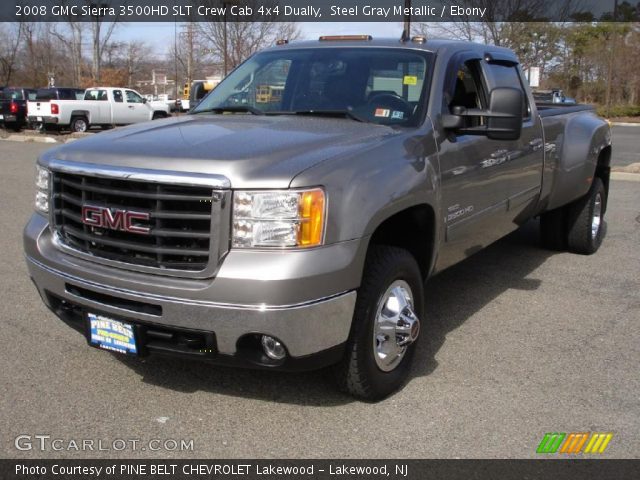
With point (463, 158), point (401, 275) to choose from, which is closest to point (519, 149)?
point (463, 158)

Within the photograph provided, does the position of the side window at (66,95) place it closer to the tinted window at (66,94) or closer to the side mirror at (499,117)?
the tinted window at (66,94)

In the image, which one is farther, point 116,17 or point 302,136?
point 116,17

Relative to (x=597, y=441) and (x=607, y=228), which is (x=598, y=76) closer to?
(x=607, y=228)

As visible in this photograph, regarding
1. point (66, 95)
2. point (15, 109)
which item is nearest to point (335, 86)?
point (66, 95)

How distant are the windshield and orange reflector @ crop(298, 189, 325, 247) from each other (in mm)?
1155

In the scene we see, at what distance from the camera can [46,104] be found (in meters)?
24.2

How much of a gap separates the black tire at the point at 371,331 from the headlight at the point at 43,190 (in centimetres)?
176

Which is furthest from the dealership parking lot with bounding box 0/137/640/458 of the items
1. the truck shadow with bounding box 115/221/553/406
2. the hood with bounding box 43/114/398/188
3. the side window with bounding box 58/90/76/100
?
the side window with bounding box 58/90/76/100

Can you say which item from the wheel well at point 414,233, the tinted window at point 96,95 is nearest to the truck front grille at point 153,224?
the wheel well at point 414,233

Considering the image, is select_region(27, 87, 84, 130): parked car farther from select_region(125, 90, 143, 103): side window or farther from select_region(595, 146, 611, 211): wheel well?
select_region(595, 146, 611, 211): wheel well

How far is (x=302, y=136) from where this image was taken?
353 centimetres

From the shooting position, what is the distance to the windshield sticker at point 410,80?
425 cm
